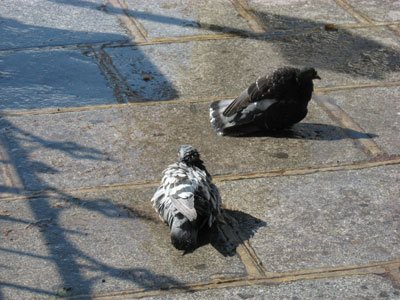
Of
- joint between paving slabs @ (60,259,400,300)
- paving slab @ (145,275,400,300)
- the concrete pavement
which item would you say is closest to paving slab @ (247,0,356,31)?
the concrete pavement

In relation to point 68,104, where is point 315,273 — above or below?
above

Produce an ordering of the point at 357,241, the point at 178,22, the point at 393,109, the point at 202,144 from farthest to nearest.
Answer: the point at 178,22, the point at 393,109, the point at 202,144, the point at 357,241

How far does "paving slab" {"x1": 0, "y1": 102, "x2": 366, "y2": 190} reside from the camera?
17.2ft

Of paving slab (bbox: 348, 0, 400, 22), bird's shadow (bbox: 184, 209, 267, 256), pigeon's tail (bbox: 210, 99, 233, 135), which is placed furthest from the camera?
paving slab (bbox: 348, 0, 400, 22)

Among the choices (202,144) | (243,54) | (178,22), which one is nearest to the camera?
(202,144)

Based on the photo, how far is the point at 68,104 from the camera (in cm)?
640

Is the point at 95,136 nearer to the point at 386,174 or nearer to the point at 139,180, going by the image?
the point at 139,180

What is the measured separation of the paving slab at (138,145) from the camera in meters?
5.25

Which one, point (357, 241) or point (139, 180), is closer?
point (357, 241)

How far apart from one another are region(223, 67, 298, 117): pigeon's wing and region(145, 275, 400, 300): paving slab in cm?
223

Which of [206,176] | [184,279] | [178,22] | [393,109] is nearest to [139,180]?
[206,176]

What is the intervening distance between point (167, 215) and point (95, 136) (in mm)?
1691

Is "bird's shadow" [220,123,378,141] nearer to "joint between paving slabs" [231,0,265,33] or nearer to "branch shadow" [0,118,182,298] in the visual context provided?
"branch shadow" [0,118,182,298]

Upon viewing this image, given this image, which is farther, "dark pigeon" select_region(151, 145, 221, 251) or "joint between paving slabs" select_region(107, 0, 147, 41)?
"joint between paving slabs" select_region(107, 0, 147, 41)
